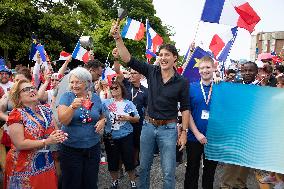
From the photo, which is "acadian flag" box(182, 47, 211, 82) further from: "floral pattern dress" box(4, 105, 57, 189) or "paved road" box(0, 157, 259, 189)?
"floral pattern dress" box(4, 105, 57, 189)

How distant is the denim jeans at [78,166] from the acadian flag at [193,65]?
7.78 ft

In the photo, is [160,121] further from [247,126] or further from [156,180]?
[156,180]

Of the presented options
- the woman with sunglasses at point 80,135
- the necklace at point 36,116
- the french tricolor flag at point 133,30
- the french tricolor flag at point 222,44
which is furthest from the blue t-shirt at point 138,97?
the french tricolor flag at point 133,30

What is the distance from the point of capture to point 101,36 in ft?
117

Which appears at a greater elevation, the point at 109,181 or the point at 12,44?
the point at 12,44

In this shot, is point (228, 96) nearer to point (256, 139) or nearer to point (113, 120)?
point (256, 139)

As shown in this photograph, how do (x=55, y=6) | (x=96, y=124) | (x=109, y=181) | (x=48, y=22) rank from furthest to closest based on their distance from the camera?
(x=55, y=6)
(x=48, y=22)
(x=109, y=181)
(x=96, y=124)

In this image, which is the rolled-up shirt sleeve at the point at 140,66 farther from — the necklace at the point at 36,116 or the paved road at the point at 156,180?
the paved road at the point at 156,180

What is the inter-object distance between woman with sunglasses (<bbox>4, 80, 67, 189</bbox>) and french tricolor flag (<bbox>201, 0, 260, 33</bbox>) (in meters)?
3.00

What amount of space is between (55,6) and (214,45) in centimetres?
2290

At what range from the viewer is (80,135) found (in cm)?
413

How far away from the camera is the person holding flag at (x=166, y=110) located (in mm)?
4434

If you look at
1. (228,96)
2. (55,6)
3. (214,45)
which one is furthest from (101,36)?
(228,96)

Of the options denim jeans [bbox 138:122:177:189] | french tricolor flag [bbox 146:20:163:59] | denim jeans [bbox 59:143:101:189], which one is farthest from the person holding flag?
french tricolor flag [bbox 146:20:163:59]
